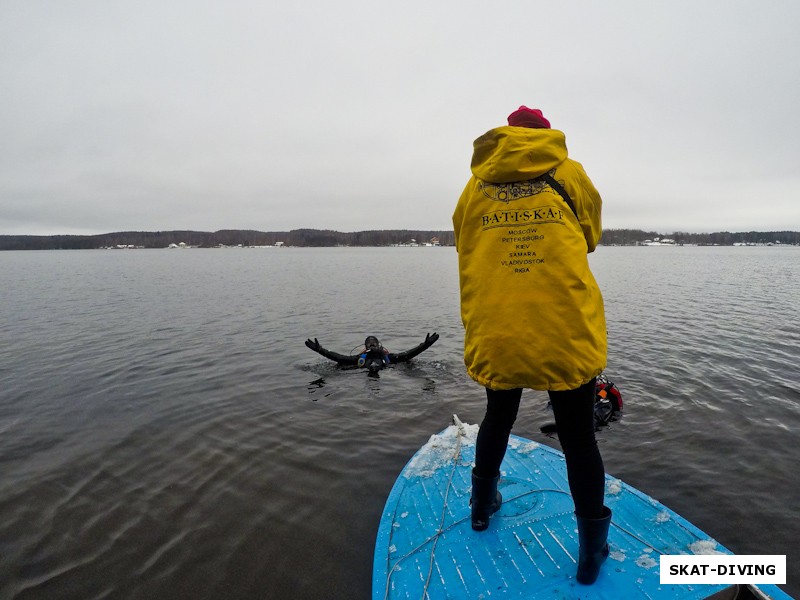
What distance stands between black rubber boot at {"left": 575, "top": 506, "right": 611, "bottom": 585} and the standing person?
1 centimetres

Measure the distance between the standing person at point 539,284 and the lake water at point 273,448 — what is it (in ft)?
8.39

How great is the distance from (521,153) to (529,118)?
0.50 metres

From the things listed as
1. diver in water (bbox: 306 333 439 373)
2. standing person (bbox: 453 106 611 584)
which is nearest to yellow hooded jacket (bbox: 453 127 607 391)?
standing person (bbox: 453 106 611 584)

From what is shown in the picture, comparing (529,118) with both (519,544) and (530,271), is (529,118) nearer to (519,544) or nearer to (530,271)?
(530,271)

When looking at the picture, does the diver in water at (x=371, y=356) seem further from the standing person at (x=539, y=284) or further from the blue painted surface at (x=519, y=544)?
the standing person at (x=539, y=284)

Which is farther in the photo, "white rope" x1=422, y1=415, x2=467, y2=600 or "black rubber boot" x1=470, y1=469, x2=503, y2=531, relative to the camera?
"black rubber boot" x1=470, y1=469, x2=503, y2=531

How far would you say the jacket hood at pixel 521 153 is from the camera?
2443 mm

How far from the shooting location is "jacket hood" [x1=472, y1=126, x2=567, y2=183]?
244 centimetres

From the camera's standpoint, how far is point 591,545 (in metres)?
2.75

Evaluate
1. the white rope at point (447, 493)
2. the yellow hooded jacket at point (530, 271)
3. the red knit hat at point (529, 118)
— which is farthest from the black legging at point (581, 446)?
the red knit hat at point (529, 118)

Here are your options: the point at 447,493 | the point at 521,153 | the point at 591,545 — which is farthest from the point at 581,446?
the point at 447,493

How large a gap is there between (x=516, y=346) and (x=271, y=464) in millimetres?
4983

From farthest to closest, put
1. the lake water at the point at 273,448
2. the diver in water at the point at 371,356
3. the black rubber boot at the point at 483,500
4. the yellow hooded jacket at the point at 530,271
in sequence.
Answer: the diver in water at the point at 371,356 < the lake water at the point at 273,448 < the black rubber boot at the point at 483,500 < the yellow hooded jacket at the point at 530,271

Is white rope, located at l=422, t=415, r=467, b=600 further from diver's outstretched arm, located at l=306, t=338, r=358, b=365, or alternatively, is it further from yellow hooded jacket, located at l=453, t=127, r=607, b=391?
diver's outstretched arm, located at l=306, t=338, r=358, b=365
